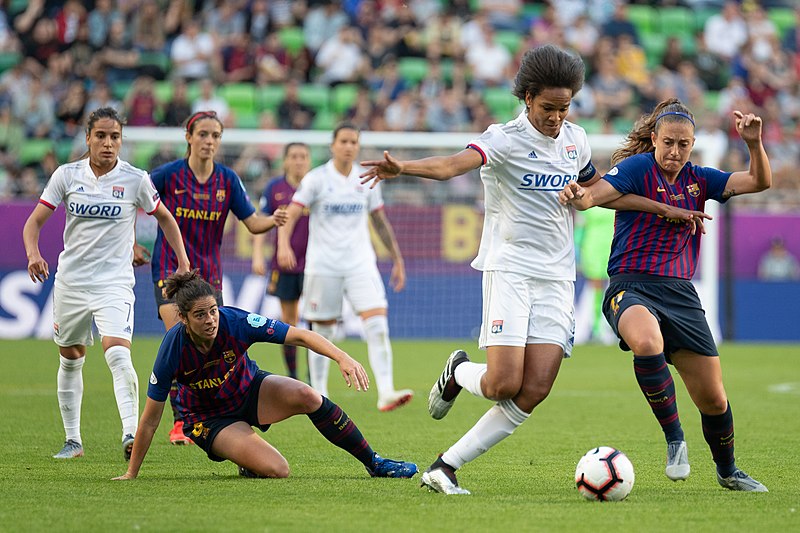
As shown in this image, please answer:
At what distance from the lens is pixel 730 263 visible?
61.9ft

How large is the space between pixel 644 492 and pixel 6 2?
1858 centimetres

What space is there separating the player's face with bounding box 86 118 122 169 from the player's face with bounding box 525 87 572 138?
→ 305cm

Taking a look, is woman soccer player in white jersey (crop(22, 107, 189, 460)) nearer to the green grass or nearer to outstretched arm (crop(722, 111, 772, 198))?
the green grass

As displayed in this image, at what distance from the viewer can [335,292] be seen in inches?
429

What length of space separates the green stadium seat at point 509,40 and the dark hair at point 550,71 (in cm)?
1680

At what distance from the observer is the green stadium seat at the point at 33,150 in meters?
19.2

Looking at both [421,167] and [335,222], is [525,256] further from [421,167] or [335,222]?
[335,222]

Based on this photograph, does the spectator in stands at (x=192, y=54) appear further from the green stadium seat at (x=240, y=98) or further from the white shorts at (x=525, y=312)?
the white shorts at (x=525, y=312)

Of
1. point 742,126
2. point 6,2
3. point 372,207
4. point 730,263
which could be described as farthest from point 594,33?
point 742,126

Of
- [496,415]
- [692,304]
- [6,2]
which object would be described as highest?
[6,2]

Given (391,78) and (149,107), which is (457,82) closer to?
(391,78)

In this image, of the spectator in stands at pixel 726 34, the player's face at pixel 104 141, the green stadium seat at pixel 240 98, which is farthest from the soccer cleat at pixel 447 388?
the spectator in stands at pixel 726 34

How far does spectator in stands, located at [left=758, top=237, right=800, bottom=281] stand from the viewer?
18844 millimetres

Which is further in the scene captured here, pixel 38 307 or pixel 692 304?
pixel 38 307
